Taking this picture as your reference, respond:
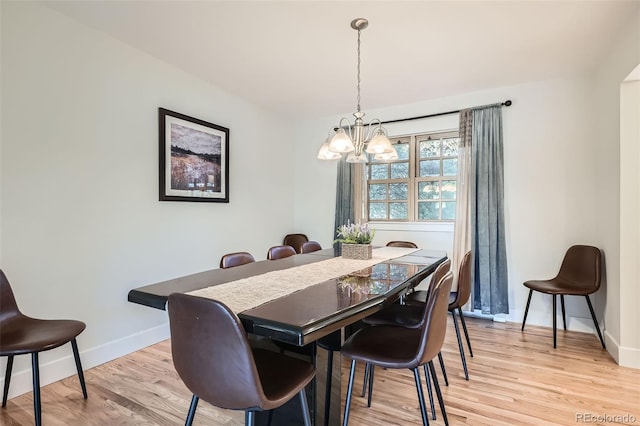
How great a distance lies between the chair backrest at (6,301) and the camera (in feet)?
6.52

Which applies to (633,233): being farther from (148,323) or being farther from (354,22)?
(148,323)

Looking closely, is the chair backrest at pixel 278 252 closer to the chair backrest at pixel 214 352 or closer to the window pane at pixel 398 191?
the chair backrest at pixel 214 352

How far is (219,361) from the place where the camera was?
45.1 inches

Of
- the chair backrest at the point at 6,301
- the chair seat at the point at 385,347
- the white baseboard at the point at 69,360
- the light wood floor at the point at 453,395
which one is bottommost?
the light wood floor at the point at 453,395

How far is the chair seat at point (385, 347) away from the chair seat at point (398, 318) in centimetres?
21

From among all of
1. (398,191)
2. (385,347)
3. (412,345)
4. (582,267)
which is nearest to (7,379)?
(385,347)

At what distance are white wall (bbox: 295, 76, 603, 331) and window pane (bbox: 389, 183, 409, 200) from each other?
1.14 metres

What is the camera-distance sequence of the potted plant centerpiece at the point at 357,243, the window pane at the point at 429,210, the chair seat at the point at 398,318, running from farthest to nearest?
the window pane at the point at 429,210 → the potted plant centerpiece at the point at 357,243 → the chair seat at the point at 398,318

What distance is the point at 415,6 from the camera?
7.20ft

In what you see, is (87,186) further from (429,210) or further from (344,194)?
(429,210)

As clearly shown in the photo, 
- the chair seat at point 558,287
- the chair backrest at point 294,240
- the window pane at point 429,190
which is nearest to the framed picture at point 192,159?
the chair backrest at point 294,240

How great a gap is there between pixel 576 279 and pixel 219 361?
3431 mm

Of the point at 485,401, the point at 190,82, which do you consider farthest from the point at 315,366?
the point at 190,82

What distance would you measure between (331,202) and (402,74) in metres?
2.01
